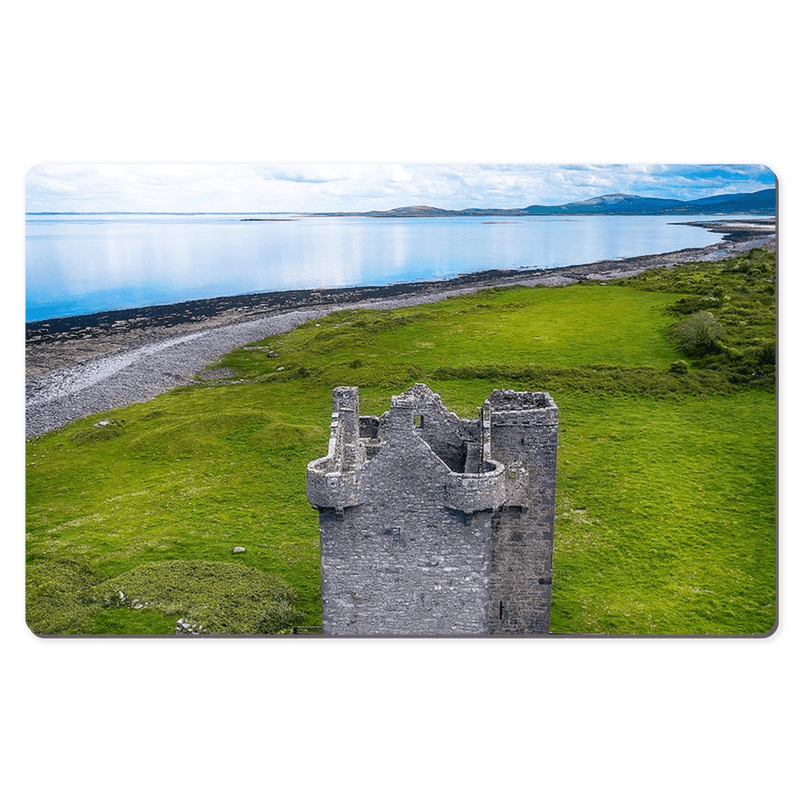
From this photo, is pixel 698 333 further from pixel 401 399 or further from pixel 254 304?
pixel 254 304

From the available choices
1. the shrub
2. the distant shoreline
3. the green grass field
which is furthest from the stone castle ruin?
the shrub

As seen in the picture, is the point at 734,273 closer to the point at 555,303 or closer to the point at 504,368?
the point at 555,303

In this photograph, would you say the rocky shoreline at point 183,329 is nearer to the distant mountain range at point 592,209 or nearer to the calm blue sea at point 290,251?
the calm blue sea at point 290,251

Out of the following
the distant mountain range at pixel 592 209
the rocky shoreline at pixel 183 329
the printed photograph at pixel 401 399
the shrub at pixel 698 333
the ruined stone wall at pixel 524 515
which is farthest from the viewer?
the rocky shoreline at pixel 183 329

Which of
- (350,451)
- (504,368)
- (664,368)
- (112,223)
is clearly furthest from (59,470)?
(664,368)

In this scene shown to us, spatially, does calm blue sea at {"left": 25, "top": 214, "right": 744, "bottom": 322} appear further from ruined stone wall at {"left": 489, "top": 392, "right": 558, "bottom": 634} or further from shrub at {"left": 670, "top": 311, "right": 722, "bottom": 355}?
ruined stone wall at {"left": 489, "top": 392, "right": 558, "bottom": 634}

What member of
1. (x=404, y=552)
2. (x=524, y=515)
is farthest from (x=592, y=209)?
(x=404, y=552)

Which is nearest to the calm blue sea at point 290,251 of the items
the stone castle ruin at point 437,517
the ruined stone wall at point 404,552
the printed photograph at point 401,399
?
the printed photograph at point 401,399
